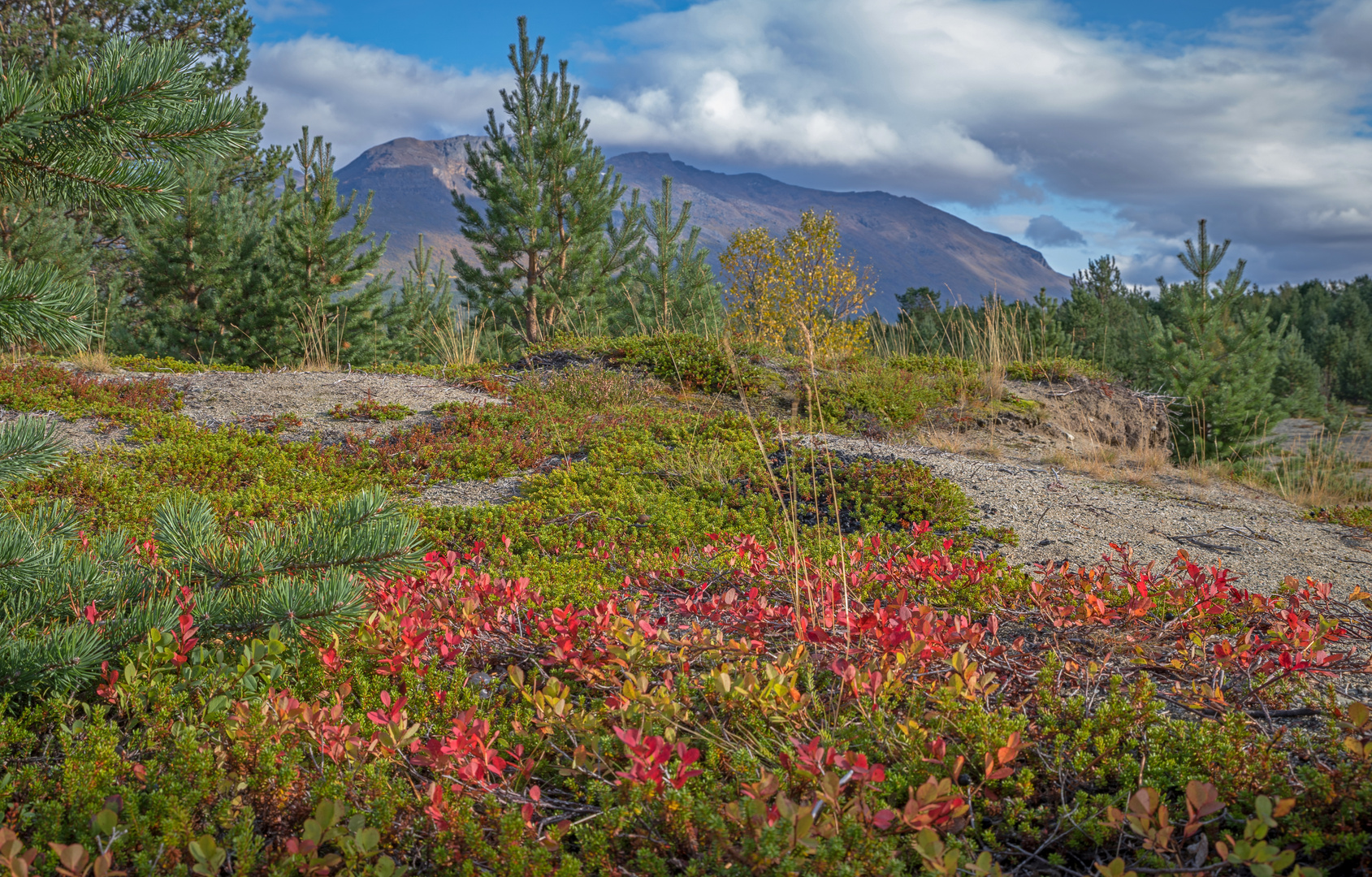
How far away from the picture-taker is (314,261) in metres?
13.2

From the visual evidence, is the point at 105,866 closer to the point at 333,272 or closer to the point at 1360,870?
the point at 1360,870

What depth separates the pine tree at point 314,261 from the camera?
12.8m

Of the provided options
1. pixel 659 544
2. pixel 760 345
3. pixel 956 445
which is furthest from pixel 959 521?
pixel 760 345

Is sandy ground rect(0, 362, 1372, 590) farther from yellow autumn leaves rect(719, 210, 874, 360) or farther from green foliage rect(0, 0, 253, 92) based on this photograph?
green foliage rect(0, 0, 253, 92)

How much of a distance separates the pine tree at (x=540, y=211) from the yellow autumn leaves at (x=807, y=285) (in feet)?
12.2

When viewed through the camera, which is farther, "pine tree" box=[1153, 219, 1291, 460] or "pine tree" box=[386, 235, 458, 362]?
"pine tree" box=[386, 235, 458, 362]

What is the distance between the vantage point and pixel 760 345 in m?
11.0

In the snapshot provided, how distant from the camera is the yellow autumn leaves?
11.1 m

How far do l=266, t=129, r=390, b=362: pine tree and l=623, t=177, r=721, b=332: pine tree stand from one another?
5307mm

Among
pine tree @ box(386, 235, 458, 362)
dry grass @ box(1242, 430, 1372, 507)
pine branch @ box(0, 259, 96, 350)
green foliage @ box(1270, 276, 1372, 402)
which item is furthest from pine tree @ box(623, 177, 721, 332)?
green foliage @ box(1270, 276, 1372, 402)

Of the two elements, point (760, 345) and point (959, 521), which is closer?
point (959, 521)

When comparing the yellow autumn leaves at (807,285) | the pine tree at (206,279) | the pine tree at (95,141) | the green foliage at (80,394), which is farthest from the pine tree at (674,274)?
the pine tree at (95,141)

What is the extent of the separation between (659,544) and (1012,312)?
11262 mm

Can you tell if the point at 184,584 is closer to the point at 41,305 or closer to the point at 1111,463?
the point at 41,305
